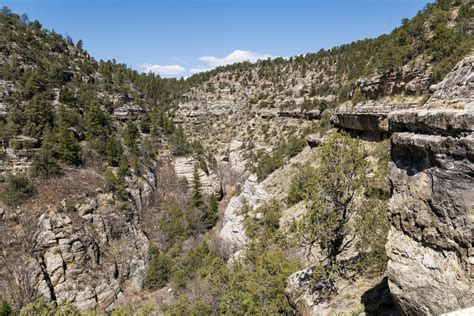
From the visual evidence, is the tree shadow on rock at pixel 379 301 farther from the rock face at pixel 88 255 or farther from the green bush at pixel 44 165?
the green bush at pixel 44 165

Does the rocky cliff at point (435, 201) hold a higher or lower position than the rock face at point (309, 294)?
higher

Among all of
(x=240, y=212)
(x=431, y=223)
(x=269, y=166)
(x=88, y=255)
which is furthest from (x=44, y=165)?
(x=431, y=223)

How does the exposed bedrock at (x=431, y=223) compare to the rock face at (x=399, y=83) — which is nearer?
the exposed bedrock at (x=431, y=223)

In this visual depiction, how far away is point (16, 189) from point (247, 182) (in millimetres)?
30403

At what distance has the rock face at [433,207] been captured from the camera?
4.91 metres

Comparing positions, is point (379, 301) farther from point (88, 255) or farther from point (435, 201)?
point (88, 255)

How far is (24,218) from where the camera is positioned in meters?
31.9

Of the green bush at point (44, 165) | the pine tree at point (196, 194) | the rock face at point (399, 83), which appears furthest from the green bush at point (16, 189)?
the rock face at point (399, 83)

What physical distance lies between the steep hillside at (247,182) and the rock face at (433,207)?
1.2 inches

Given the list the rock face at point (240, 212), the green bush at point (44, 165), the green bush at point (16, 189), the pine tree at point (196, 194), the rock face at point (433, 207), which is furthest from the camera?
the pine tree at point (196, 194)

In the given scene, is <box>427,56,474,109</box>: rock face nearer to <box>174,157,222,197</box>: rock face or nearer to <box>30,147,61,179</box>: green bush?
<box>30,147,61,179</box>: green bush

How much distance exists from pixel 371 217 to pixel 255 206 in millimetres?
25085

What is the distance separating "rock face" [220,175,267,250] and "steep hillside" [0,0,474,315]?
14.5 inches

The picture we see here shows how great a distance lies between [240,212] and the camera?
37625 millimetres
